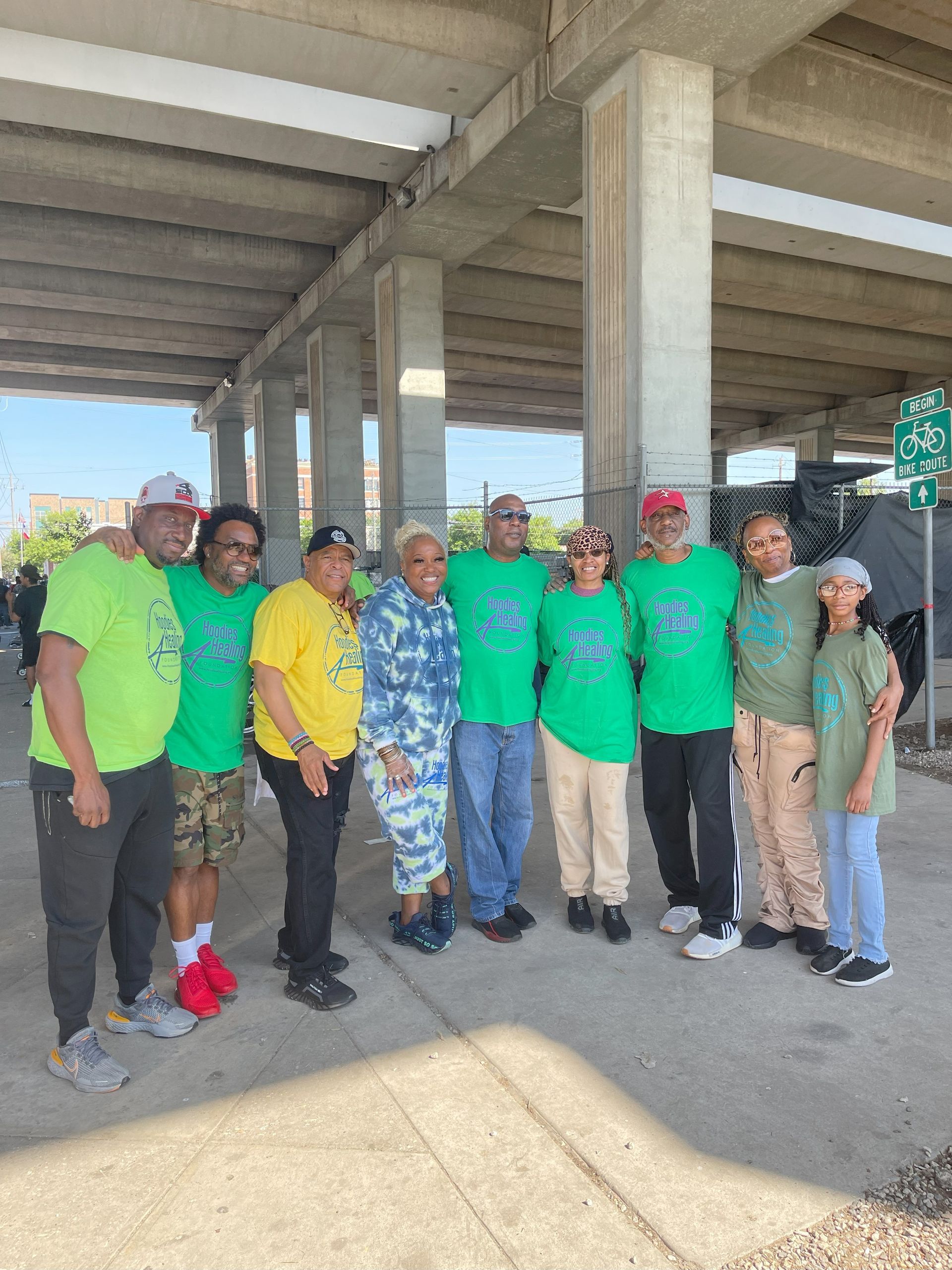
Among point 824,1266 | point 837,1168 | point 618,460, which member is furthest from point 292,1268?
point 618,460

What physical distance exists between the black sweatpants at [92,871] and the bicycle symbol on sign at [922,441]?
6588 millimetres

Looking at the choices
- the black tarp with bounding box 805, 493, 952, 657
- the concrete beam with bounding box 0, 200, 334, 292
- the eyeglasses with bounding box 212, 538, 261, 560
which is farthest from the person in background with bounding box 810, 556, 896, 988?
the concrete beam with bounding box 0, 200, 334, 292

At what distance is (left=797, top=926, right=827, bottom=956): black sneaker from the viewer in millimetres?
3574

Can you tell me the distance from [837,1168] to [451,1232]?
106 cm

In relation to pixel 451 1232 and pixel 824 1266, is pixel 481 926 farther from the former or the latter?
pixel 824 1266

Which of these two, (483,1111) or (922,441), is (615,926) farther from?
(922,441)

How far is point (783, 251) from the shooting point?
13984mm

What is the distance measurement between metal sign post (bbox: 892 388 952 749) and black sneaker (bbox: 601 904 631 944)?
4.52m

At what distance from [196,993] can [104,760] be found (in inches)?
41.9

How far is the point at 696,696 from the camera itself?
3.66 meters

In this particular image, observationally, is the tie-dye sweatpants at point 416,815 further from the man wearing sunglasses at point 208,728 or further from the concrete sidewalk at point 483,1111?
the man wearing sunglasses at point 208,728

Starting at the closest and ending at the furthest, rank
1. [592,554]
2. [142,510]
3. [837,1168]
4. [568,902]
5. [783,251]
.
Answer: [837,1168] < [142,510] < [592,554] < [568,902] < [783,251]

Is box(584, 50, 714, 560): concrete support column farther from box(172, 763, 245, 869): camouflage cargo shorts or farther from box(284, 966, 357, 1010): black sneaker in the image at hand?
box(284, 966, 357, 1010): black sneaker

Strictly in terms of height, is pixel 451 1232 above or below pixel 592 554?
below
